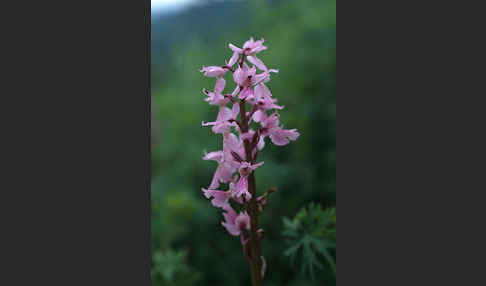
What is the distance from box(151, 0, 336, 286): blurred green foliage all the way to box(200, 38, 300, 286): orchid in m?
0.51

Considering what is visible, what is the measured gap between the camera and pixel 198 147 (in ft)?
9.75

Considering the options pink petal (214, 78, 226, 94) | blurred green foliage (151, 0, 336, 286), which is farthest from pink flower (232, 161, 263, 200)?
blurred green foliage (151, 0, 336, 286)

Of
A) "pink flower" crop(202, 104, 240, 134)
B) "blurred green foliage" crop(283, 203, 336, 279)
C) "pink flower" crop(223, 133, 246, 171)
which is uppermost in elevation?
"pink flower" crop(202, 104, 240, 134)

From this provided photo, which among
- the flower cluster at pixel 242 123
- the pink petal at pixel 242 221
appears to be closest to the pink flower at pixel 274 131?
the flower cluster at pixel 242 123

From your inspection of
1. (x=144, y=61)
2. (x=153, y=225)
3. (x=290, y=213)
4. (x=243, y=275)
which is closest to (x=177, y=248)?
(x=153, y=225)

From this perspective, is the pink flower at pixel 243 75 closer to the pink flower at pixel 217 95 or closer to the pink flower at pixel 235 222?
the pink flower at pixel 217 95

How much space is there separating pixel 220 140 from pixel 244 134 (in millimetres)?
1599

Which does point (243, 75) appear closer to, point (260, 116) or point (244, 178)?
point (260, 116)

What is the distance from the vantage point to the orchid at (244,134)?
1.17 m

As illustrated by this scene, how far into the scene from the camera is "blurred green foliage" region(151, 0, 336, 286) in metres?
2.16

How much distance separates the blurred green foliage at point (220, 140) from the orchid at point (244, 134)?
1.69 ft

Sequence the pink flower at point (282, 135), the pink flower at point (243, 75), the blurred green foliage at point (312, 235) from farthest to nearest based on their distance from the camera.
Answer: the blurred green foliage at point (312, 235)
the pink flower at point (282, 135)
the pink flower at point (243, 75)

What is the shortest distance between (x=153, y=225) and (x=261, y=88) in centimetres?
127

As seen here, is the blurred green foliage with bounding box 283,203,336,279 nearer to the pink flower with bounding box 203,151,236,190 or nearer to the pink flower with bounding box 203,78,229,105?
the pink flower with bounding box 203,151,236,190
